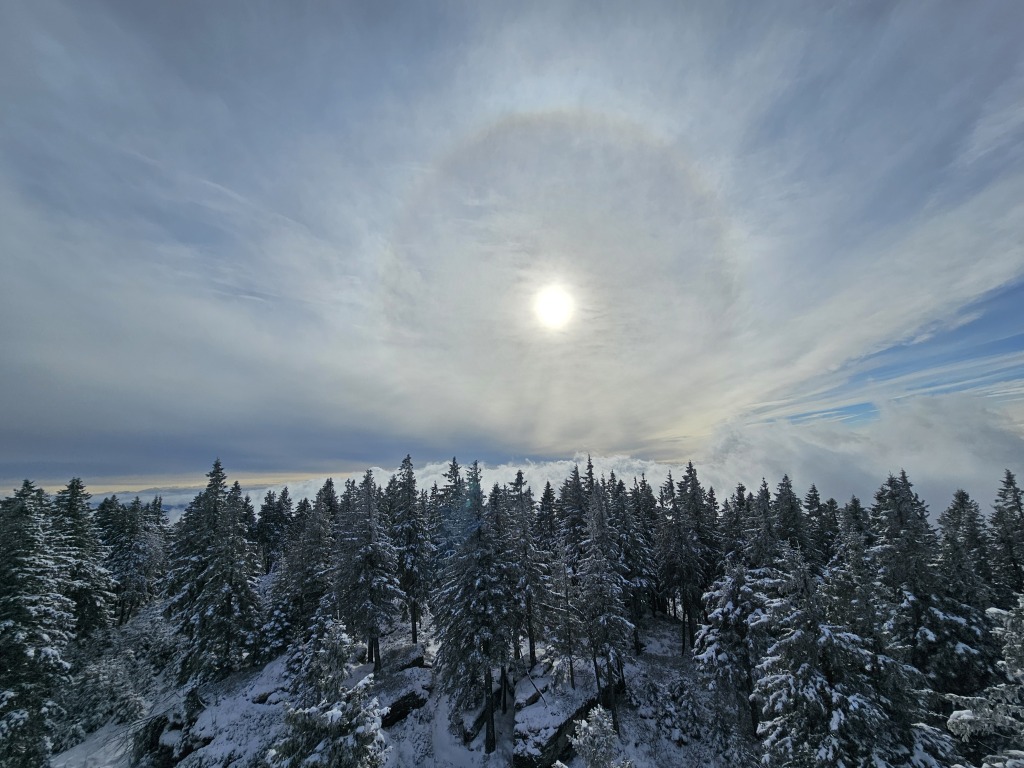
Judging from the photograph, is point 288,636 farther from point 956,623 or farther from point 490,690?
point 956,623

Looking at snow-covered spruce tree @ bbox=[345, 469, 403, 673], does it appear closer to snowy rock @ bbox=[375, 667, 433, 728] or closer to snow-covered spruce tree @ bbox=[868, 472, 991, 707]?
snowy rock @ bbox=[375, 667, 433, 728]

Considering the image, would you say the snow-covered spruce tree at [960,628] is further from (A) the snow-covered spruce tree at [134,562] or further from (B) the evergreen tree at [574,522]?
(A) the snow-covered spruce tree at [134,562]

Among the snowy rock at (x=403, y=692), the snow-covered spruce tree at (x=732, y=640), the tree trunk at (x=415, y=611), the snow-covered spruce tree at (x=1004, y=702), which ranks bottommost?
the snowy rock at (x=403, y=692)

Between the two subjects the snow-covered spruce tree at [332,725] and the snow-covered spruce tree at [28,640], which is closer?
the snow-covered spruce tree at [332,725]

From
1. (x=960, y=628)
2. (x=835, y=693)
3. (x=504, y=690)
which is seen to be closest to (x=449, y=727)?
(x=504, y=690)

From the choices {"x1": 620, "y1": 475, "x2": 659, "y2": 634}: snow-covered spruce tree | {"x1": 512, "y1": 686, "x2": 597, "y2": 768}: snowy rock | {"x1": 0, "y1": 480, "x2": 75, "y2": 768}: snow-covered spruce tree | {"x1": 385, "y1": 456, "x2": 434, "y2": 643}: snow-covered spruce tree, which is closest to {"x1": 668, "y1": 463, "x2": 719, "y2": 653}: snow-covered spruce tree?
{"x1": 620, "y1": 475, "x2": 659, "y2": 634}: snow-covered spruce tree

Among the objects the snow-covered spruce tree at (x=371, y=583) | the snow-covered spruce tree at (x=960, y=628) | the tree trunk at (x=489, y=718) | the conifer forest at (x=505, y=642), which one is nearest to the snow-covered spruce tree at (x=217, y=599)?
the conifer forest at (x=505, y=642)

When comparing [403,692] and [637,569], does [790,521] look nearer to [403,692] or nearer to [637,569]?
[637,569]
